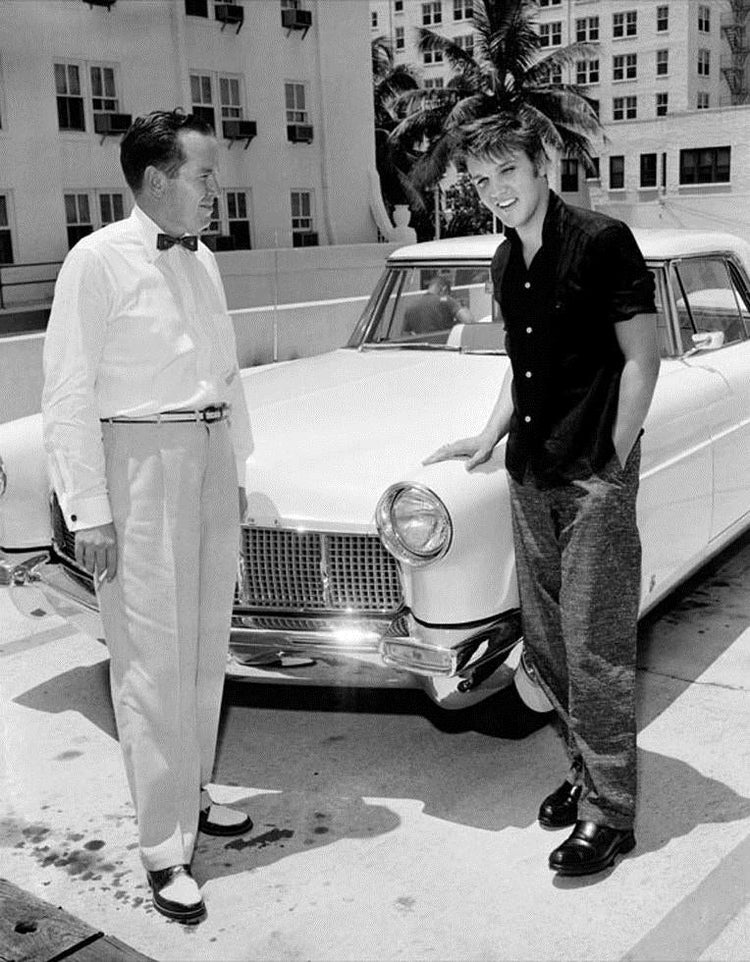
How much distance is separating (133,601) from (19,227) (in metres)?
20.9

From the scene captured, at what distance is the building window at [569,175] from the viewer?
203 ft

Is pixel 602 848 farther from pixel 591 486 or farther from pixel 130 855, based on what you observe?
pixel 130 855

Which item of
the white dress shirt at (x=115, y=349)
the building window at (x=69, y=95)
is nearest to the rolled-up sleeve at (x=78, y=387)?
the white dress shirt at (x=115, y=349)

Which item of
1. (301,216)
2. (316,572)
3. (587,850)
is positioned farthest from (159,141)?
(301,216)

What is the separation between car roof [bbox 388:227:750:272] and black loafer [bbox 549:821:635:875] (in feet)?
8.74

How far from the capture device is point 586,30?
66.3 meters

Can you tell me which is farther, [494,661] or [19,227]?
[19,227]

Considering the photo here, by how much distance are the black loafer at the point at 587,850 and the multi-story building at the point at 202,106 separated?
21.1 meters

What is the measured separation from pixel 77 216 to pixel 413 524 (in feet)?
72.8

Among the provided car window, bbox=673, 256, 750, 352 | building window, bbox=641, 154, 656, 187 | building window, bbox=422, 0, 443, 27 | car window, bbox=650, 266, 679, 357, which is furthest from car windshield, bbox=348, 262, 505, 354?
building window, bbox=422, 0, 443, 27

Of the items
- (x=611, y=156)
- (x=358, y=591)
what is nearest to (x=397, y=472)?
(x=358, y=591)

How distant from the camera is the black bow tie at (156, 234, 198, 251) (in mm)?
3084

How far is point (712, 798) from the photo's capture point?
12.2 ft

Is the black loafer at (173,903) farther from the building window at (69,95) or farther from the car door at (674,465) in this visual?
the building window at (69,95)
